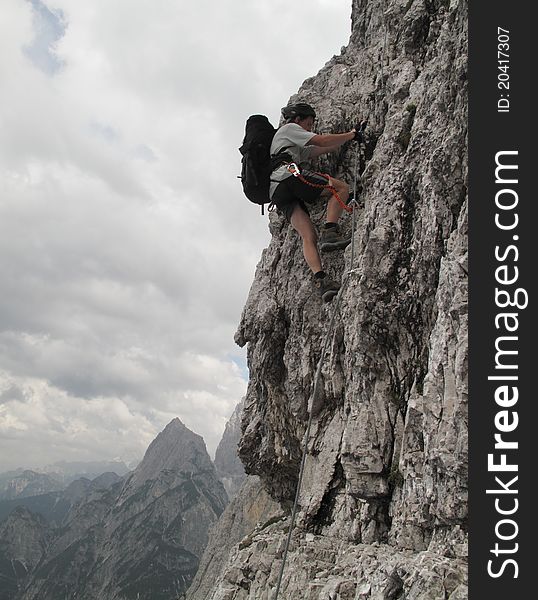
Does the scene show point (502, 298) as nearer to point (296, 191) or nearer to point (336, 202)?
point (336, 202)

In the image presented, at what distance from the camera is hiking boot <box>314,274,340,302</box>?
11.6 meters

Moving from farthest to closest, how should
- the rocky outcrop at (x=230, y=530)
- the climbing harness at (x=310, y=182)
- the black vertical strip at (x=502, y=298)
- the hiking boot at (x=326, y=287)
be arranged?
the rocky outcrop at (x=230, y=530) → the climbing harness at (x=310, y=182) → the hiking boot at (x=326, y=287) → the black vertical strip at (x=502, y=298)

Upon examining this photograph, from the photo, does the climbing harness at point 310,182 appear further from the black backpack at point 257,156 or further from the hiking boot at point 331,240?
the black backpack at point 257,156

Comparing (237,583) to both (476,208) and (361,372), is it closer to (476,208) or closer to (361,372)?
Answer: (361,372)

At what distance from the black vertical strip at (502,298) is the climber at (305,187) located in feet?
15.1

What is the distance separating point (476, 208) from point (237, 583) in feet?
32.9

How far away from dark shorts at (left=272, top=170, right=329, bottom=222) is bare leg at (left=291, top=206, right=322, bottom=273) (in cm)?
22

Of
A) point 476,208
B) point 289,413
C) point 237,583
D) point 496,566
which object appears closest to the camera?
point 496,566

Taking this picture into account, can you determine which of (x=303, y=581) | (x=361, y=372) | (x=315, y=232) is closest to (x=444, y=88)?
(x=315, y=232)

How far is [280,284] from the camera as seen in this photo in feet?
45.7

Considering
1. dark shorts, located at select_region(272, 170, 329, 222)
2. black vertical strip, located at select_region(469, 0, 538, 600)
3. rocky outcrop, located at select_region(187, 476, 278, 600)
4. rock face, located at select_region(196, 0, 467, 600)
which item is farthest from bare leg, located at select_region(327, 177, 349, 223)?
rocky outcrop, located at select_region(187, 476, 278, 600)

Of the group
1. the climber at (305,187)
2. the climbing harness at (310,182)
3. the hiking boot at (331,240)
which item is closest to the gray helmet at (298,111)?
the climber at (305,187)

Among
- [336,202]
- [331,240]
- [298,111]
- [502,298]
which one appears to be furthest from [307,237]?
[502,298]

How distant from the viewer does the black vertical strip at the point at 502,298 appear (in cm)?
557
